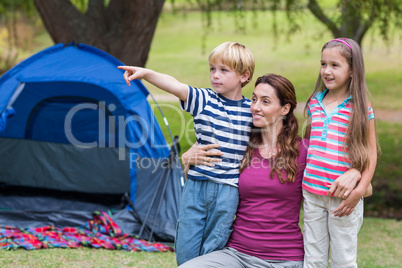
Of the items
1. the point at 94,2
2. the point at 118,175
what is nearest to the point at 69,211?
the point at 118,175

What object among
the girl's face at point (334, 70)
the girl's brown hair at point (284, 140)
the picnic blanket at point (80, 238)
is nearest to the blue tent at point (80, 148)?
the picnic blanket at point (80, 238)

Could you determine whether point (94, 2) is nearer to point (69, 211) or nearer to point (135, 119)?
point (135, 119)

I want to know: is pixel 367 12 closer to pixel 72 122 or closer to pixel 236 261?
pixel 72 122

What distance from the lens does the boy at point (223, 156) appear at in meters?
2.21

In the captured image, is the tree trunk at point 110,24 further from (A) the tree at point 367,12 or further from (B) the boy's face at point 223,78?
(B) the boy's face at point 223,78

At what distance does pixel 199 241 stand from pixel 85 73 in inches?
97.7

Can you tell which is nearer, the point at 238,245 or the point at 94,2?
the point at 238,245

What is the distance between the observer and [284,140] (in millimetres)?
2287

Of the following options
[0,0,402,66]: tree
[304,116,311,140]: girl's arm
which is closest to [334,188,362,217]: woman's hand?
[304,116,311,140]: girl's arm

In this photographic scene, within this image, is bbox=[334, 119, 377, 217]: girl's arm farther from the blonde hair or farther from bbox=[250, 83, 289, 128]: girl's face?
bbox=[250, 83, 289, 128]: girl's face

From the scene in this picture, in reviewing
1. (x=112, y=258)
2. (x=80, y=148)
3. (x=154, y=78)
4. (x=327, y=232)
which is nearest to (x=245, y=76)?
(x=154, y=78)

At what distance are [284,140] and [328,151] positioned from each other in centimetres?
21

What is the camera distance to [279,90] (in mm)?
2289

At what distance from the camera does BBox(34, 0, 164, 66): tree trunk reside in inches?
205
